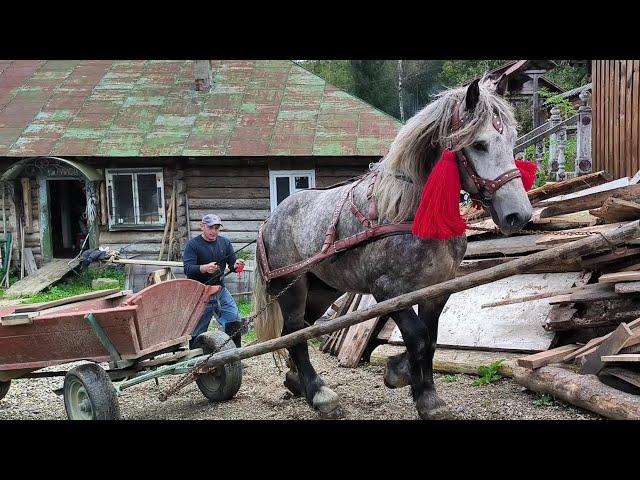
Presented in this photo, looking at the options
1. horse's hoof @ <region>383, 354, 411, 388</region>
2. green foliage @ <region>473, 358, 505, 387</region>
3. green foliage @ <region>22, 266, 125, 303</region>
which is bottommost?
green foliage @ <region>22, 266, 125, 303</region>

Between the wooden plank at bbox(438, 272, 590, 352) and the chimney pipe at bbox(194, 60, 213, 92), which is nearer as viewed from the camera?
the wooden plank at bbox(438, 272, 590, 352)

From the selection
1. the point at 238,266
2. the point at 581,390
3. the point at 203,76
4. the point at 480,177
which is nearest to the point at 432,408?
the point at 581,390

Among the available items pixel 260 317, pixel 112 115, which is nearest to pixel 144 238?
pixel 112 115

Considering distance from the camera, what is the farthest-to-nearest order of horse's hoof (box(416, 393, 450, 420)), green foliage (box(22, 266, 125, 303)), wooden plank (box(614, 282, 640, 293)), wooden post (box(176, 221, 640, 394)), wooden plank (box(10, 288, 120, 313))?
green foliage (box(22, 266, 125, 303)) < wooden plank (box(10, 288, 120, 313)) < wooden plank (box(614, 282, 640, 293)) < horse's hoof (box(416, 393, 450, 420)) < wooden post (box(176, 221, 640, 394))

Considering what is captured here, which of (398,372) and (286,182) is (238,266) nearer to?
(398,372)

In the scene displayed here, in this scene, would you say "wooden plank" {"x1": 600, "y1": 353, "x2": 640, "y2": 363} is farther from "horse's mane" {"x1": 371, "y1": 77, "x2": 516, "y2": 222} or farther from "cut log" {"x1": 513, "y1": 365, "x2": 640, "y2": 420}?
"horse's mane" {"x1": 371, "y1": 77, "x2": 516, "y2": 222}

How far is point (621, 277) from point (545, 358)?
2.76ft

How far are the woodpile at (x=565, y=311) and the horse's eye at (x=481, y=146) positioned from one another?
2.69 ft

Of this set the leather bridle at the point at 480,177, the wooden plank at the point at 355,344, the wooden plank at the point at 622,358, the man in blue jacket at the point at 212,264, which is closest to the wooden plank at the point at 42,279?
the man in blue jacket at the point at 212,264

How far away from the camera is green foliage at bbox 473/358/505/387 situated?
18.0ft

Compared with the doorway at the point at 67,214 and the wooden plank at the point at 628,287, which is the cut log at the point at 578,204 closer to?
the wooden plank at the point at 628,287

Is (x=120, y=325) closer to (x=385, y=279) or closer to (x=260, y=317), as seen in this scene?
(x=260, y=317)

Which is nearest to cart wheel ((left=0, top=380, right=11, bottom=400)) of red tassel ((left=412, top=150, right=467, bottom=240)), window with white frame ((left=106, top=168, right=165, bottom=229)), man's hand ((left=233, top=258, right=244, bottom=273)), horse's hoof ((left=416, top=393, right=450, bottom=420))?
man's hand ((left=233, top=258, right=244, bottom=273))

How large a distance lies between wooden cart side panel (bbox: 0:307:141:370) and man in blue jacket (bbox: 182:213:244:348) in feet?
5.06
